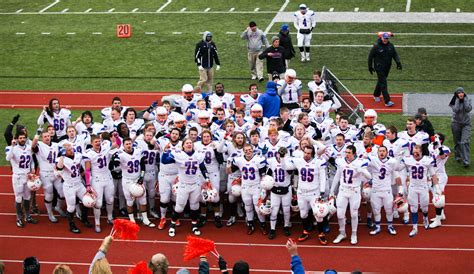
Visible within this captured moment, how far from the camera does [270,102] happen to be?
17.1 meters

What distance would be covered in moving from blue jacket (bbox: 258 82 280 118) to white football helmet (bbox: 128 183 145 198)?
3255mm

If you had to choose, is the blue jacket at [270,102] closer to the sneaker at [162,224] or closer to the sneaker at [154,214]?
the sneaker at [154,214]

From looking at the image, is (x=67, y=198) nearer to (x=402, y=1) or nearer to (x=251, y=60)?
(x=251, y=60)

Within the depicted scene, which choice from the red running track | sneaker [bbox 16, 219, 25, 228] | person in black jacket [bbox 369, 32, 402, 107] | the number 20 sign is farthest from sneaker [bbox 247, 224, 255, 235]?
the number 20 sign

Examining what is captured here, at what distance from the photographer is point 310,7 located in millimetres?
29109

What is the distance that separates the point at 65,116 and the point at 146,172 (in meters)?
2.40

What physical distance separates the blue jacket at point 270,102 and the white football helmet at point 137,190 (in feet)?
10.7

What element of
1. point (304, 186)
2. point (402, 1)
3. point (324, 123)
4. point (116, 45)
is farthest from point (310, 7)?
point (304, 186)

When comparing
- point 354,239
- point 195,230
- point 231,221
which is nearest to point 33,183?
point 195,230

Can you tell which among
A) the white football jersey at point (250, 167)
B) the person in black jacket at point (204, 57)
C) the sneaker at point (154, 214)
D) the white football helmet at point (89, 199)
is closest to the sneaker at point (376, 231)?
the white football jersey at point (250, 167)

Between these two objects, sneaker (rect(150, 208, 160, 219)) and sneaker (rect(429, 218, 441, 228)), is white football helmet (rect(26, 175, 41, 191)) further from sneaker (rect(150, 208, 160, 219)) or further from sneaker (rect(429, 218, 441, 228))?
sneaker (rect(429, 218, 441, 228))

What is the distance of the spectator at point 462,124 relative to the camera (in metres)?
17.0

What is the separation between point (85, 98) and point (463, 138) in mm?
9098

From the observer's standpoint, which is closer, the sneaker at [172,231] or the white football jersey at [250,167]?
the white football jersey at [250,167]
